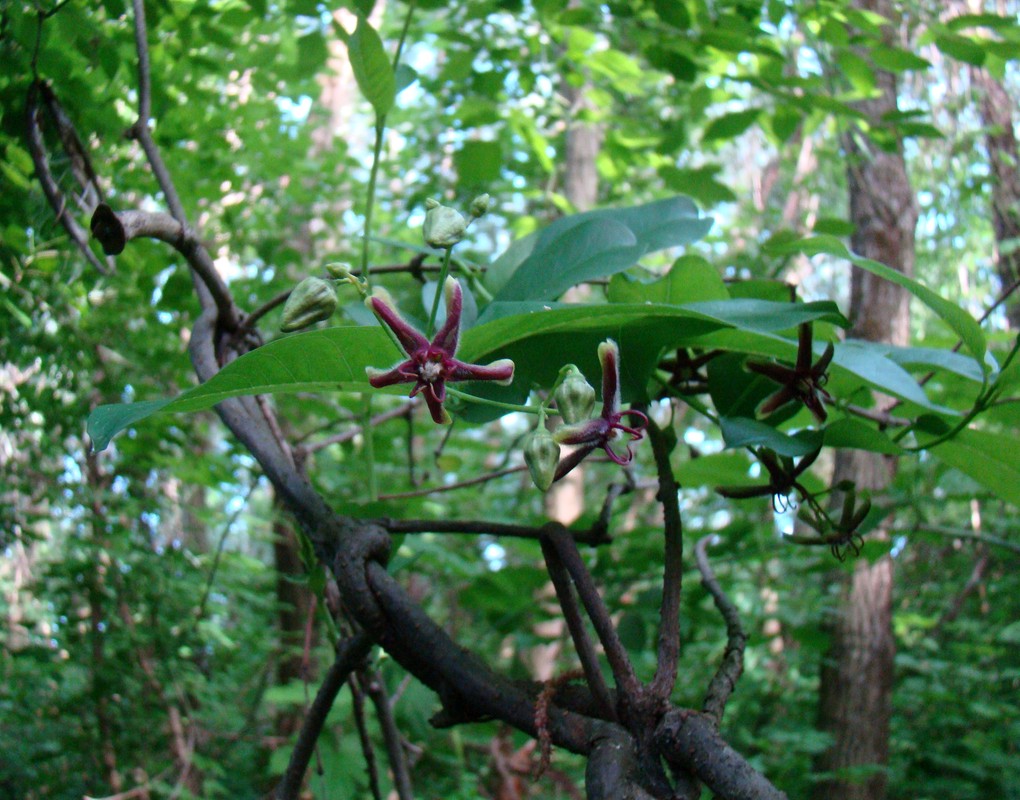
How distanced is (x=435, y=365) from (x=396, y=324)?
3 cm

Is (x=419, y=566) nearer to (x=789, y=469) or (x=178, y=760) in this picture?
(x=178, y=760)

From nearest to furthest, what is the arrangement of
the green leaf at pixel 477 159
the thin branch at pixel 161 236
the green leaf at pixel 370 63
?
the thin branch at pixel 161 236
the green leaf at pixel 370 63
the green leaf at pixel 477 159

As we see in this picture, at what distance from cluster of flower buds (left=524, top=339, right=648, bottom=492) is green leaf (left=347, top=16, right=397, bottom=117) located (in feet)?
1.03

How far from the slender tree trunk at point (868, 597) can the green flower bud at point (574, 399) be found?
6.39 feet

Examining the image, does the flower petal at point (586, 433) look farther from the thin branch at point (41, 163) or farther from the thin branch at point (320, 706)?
the thin branch at point (41, 163)

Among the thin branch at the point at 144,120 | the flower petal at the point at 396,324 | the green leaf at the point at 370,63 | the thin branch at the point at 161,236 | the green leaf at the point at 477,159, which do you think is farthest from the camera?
the green leaf at the point at 477,159

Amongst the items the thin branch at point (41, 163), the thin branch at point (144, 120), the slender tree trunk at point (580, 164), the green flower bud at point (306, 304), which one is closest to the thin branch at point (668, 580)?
the green flower bud at point (306, 304)

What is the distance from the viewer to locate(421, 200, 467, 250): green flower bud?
1.32 ft

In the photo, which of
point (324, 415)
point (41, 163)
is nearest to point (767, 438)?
point (41, 163)

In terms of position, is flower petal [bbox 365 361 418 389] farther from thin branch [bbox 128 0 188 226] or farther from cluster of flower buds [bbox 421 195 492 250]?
thin branch [bbox 128 0 188 226]

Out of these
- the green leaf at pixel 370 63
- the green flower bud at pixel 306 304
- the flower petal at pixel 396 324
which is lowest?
the flower petal at pixel 396 324

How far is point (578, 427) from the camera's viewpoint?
0.39 m

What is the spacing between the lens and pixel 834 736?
223 cm

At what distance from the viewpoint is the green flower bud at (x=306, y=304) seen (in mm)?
448
